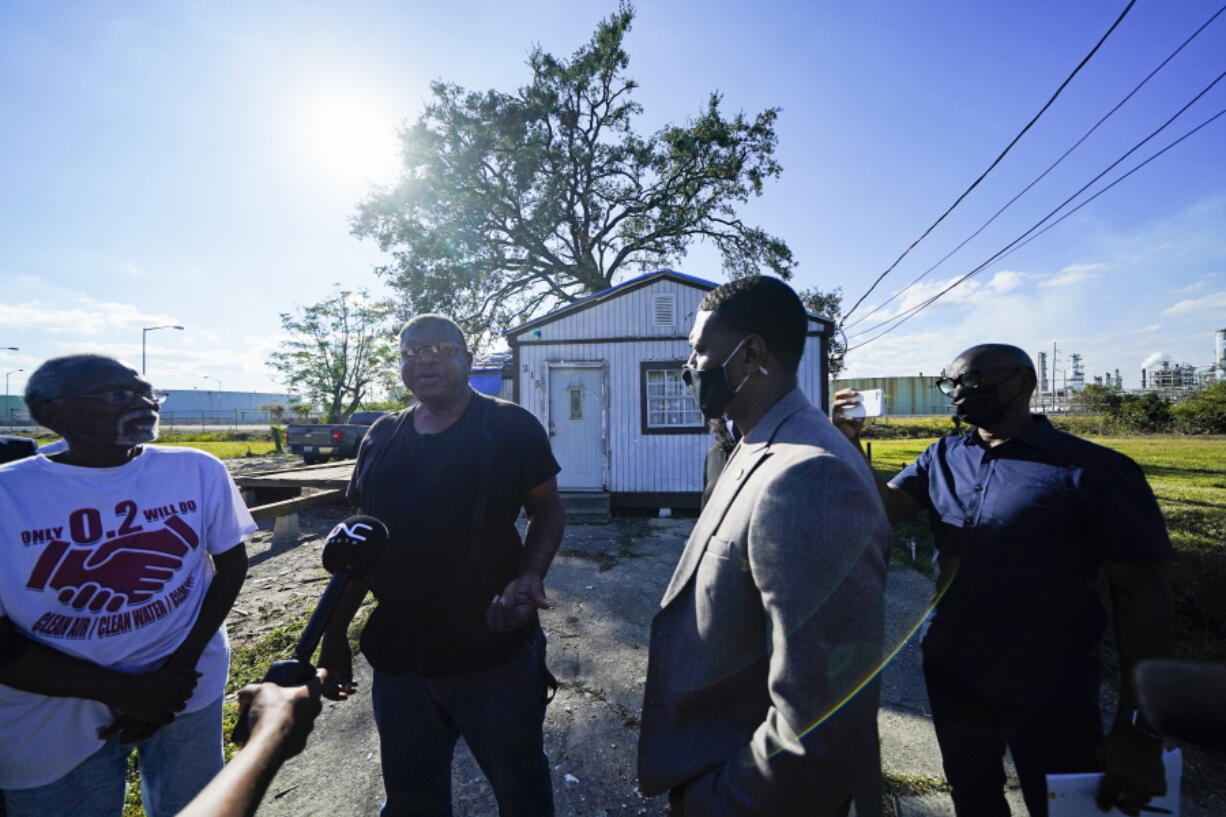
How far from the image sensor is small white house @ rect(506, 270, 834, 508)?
403 inches

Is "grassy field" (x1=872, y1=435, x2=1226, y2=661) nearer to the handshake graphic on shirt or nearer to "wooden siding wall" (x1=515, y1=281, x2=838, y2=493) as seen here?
"wooden siding wall" (x1=515, y1=281, x2=838, y2=493)

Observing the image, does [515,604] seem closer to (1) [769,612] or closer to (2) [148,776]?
(1) [769,612]

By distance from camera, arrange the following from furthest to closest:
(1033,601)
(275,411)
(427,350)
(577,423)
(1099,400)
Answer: (275,411) < (1099,400) < (577,423) < (427,350) < (1033,601)

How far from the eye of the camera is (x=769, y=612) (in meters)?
1.10

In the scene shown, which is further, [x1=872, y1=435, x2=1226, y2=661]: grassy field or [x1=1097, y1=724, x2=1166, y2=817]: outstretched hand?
[x1=872, y1=435, x2=1226, y2=661]: grassy field

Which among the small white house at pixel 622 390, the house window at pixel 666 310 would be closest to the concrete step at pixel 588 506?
the small white house at pixel 622 390

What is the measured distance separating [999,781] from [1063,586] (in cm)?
86

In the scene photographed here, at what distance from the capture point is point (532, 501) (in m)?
2.32

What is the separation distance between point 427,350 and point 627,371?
8.23 meters

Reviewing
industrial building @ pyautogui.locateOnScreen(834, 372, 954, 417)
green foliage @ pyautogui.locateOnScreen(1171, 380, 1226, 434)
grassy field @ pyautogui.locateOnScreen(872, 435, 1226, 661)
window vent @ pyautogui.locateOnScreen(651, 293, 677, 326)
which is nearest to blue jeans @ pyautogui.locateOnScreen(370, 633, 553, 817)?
grassy field @ pyautogui.locateOnScreen(872, 435, 1226, 661)

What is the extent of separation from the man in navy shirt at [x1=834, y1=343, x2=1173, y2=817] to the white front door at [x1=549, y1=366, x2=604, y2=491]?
843 centimetres

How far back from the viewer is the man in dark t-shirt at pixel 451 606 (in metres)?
2.05

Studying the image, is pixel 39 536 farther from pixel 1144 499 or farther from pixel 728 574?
pixel 1144 499

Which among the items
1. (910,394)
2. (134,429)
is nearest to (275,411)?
(134,429)
